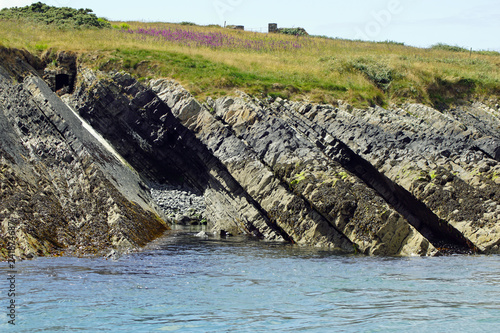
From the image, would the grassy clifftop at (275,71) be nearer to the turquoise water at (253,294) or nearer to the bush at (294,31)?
the turquoise water at (253,294)

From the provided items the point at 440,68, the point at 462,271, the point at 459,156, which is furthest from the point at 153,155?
the point at 440,68

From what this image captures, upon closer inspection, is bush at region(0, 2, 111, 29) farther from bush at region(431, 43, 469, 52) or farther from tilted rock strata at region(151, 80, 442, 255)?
bush at region(431, 43, 469, 52)

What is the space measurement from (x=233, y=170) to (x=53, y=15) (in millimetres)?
37008

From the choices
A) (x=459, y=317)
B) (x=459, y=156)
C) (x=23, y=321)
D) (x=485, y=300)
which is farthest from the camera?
(x=459, y=156)

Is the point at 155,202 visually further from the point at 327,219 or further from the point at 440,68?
the point at 440,68

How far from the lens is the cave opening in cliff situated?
32525 mm

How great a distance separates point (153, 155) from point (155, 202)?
14.2 ft

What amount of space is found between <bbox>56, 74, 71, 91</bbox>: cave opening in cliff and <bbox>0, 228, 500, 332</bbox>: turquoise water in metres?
21.1

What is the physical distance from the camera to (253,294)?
10.9 meters

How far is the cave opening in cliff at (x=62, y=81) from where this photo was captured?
32.5 m

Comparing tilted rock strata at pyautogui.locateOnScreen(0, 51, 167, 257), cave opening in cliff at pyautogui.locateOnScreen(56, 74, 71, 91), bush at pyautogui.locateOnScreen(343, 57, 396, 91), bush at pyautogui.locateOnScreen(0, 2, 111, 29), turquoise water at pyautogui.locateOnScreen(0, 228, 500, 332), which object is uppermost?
bush at pyautogui.locateOnScreen(0, 2, 111, 29)

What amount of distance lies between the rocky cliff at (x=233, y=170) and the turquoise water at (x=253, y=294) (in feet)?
9.09

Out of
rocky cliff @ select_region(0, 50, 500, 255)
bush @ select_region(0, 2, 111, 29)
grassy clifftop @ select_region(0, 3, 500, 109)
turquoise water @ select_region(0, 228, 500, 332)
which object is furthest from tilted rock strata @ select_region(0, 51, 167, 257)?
bush @ select_region(0, 2, 111, 29)

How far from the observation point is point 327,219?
773 inches
